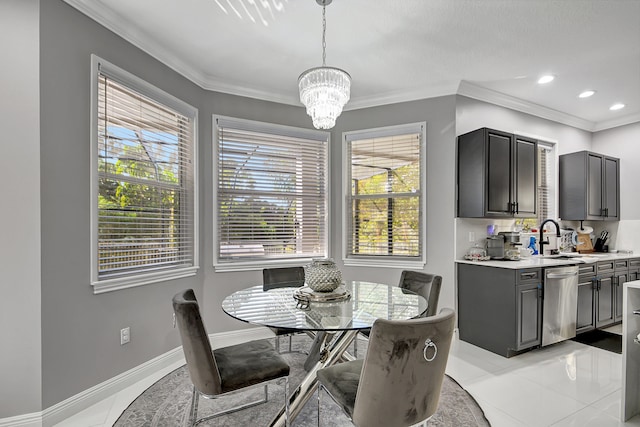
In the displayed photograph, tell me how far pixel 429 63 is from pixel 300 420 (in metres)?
3.16

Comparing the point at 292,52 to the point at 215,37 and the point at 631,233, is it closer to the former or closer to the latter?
the point at 215,37

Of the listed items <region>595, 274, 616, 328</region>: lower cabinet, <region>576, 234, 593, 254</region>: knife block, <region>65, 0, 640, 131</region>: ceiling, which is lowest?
<region>595, 274, 616, 328</region>: lower cabinet

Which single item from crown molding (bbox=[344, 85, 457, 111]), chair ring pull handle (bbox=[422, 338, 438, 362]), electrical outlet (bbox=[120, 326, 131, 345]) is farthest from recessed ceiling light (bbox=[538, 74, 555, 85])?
electrical outlet (bbox=[120, 326, 131, 345])

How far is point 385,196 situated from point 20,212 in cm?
323

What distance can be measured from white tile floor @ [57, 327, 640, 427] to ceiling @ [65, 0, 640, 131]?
270 cm

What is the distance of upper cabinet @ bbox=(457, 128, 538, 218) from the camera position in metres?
3.32

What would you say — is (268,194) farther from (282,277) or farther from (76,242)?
(76,242)

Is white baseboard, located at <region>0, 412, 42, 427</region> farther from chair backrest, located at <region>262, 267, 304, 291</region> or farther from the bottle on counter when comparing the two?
the bottle on counter

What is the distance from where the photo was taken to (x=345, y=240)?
3.95 m

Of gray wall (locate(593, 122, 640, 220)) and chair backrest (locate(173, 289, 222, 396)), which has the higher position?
gray wall (locate(593, 122, 640, 220))

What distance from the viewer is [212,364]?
1.65 m

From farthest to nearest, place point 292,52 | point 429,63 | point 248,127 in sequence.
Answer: point 248,127, point 429,63, point 292,52

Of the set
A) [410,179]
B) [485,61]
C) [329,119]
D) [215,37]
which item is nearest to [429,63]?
[485,61]

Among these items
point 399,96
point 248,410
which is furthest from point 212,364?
point 399,96
